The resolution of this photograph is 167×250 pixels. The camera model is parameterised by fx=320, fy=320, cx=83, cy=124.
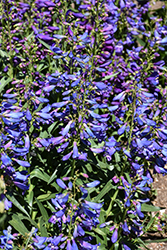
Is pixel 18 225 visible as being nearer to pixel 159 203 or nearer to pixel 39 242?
pixel 39 242

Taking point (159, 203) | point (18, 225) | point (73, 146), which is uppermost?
point (73, 146)

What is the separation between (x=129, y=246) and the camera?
4957 millimetres

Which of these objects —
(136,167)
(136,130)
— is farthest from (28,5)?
(136,167)

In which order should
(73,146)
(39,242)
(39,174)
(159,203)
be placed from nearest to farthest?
(39,242) < (73,146) < (39,174) < (159,203)

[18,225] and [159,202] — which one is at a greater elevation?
[18,225]

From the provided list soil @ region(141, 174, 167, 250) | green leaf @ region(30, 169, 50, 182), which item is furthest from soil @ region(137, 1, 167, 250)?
green leaf @ region(30, 169, 50, 182)

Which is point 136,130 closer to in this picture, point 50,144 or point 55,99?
point 50,144

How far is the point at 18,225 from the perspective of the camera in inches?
165

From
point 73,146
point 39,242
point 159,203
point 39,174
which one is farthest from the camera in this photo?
point 159,203

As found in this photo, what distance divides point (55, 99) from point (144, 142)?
5.74 ft

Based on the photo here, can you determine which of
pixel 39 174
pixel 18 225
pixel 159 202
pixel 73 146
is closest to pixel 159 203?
pixel 159 202

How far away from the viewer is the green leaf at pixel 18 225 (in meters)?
4.13

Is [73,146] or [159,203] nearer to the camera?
[73,146]

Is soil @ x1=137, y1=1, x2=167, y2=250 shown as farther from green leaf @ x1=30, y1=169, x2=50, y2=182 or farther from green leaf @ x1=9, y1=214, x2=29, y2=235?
green leaf @ x1=9, y1=214, x2=29, y2=235
